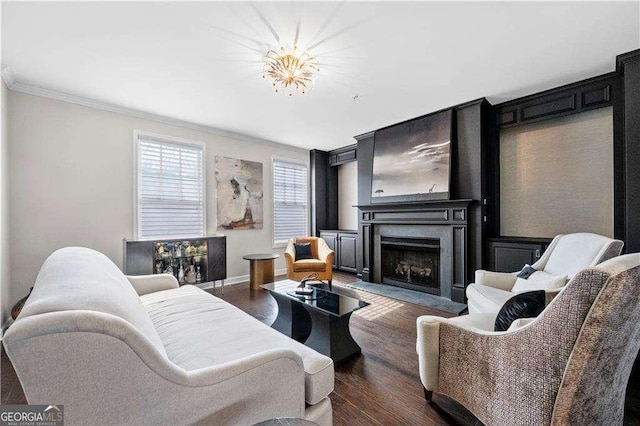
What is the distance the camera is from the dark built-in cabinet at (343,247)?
18.1 feet

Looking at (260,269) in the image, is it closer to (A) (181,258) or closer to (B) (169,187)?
(A) (181,258)

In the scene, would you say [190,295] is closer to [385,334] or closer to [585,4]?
[385,334]

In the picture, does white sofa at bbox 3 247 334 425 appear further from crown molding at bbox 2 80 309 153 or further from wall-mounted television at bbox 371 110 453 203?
wall-mounted television at bbox 371 110 453 203

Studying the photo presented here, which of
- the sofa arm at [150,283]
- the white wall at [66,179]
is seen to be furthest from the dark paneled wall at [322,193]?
the sofa arm at [150,283]

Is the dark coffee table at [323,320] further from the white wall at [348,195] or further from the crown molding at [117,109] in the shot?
the white wall at [348,195]

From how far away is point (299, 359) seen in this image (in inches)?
47.3

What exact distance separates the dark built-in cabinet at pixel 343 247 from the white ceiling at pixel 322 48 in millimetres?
2757

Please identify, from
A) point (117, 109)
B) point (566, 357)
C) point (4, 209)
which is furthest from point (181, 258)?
point (566, 357)

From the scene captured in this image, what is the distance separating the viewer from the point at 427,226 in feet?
13.7

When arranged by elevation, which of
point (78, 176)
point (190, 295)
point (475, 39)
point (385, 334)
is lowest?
point (385, 334)

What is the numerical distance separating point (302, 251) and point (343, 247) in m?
1.24

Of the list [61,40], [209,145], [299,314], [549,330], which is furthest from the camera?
[209,145]

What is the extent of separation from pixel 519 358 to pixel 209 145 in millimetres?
4719

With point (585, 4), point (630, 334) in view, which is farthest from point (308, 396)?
point (585, 4)
